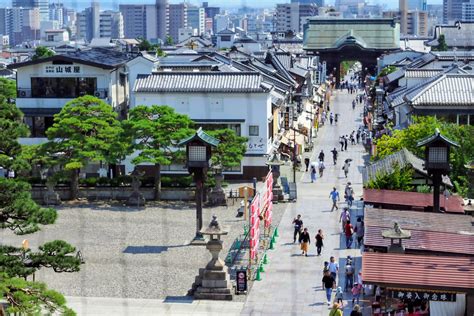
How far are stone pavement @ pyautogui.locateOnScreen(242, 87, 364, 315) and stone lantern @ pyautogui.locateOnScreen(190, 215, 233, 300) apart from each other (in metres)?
0.15

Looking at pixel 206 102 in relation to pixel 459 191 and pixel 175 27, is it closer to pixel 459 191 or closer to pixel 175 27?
pixel 459 191

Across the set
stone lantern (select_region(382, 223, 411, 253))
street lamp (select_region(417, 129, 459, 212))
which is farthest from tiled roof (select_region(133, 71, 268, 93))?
stone lantern (select_region(382, 223, 411, 253))

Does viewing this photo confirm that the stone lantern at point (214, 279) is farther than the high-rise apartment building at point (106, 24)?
No

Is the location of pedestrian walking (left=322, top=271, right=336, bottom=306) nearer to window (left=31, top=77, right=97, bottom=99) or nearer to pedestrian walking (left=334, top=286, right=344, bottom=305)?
pedestrian walking (left=334, top=286, right=344, bottom=305)

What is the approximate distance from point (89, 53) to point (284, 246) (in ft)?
18.3

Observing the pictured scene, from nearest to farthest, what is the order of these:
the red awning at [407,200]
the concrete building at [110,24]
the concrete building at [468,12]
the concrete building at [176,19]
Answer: the red awning at [407,200] → the concrete building at [468,12] → the concrete building at [110,24] → the concrete building at [176,19]

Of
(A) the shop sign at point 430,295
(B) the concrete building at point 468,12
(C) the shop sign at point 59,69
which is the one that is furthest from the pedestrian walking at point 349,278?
(B) the concrete building at point 468,12

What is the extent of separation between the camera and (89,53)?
11.3m

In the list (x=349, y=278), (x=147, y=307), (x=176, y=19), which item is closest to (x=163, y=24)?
(x=176, y=19)

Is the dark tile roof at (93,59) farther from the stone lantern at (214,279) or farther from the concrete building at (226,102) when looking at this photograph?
the stone lantern at (214,279)

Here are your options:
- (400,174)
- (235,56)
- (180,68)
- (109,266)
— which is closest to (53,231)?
(109,266)

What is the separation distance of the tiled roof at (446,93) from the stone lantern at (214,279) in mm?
4101

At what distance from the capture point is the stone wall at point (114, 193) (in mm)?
8289

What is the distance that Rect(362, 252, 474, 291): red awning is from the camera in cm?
374
